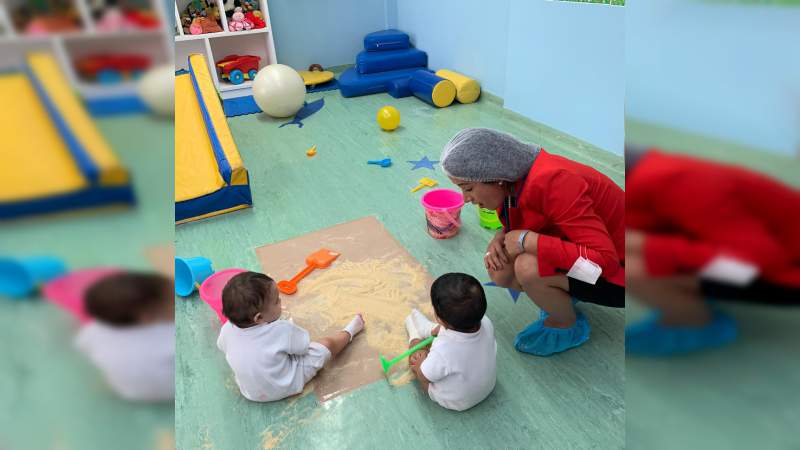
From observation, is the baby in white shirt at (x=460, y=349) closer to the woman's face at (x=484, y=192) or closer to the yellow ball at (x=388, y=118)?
the woman's face at (x=484, y=192)

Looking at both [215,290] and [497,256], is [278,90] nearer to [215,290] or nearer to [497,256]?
[215,290]

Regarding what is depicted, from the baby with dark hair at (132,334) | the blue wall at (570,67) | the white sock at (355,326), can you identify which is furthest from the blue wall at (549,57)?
the baby with dark hair at (132,334)

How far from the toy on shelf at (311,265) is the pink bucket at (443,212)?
52 centimetres

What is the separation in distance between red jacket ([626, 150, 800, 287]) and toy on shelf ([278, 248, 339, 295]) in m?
2.04

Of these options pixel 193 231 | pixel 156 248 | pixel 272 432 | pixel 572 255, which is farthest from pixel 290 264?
→ pixel 156 248

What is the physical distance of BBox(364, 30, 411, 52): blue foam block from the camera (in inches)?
199

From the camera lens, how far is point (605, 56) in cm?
291

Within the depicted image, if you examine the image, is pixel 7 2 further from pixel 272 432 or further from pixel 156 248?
pixel 272 432

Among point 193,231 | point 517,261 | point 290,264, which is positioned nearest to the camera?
→ point 517,261

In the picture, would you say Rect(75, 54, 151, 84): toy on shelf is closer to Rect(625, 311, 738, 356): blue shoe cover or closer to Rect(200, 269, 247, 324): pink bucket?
Rect(625, 311, 738, 356): blue shoe cover

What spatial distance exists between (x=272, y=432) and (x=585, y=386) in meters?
1.07

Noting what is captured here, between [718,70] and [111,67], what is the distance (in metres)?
0.27

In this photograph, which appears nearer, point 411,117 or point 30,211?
point 30,211

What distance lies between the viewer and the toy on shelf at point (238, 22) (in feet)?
16.2
